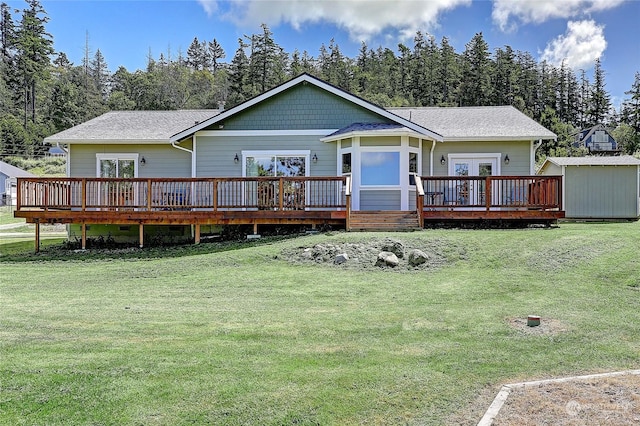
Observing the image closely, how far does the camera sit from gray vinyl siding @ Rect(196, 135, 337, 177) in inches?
606

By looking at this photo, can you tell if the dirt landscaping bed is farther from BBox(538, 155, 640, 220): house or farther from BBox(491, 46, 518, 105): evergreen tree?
BBox(491, 46, 518, 105): evergreen tree

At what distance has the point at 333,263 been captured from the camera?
9688mm

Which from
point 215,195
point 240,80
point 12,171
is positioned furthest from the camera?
point 240,80

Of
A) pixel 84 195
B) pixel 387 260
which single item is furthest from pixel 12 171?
pixel 387 260

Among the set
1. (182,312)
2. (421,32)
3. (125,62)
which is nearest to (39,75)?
(125,62)

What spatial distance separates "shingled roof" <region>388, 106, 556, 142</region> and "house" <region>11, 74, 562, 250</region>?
0.20 ft

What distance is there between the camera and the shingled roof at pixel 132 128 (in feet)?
52.3

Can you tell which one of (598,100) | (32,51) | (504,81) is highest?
(32,51)

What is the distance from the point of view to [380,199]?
14.4 meters

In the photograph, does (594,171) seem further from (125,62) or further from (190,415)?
(125,62)

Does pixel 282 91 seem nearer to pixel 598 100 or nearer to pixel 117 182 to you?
pixel 117 182

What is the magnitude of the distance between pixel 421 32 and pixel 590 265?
204 ft

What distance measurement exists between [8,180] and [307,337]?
2002 inches

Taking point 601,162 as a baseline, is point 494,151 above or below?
above
